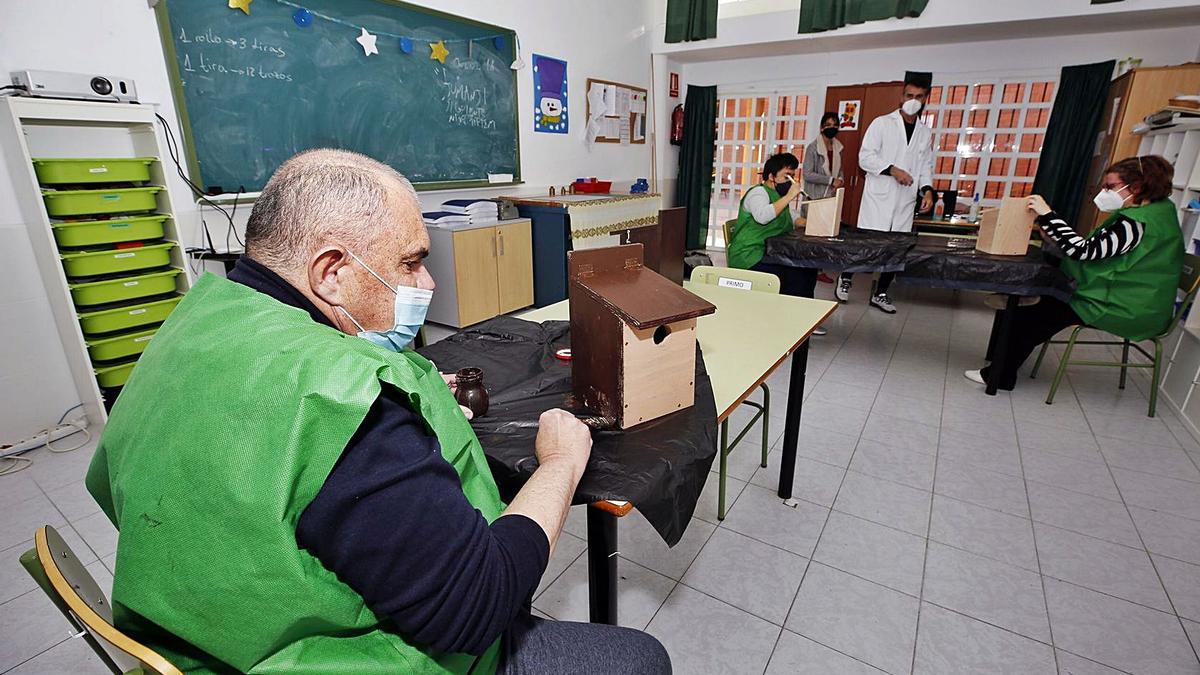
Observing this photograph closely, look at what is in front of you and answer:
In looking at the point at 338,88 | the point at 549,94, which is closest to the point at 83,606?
the point at 338,88

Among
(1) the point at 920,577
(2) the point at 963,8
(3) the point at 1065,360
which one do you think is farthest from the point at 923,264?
(2) the point at 963,8

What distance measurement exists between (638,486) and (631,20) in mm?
5924

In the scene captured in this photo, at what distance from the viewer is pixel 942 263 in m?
2.96

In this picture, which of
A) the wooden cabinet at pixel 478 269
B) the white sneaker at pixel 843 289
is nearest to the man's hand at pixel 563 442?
the wooden cabinet at pixel 478 269

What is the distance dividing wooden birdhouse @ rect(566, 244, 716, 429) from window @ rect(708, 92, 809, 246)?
5395 mm

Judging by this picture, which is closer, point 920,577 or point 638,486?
point 638,486

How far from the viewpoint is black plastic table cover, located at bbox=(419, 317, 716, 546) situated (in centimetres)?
96

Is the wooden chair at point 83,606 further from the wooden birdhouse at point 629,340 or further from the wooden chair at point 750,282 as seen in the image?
the wooden chair at point 750,282

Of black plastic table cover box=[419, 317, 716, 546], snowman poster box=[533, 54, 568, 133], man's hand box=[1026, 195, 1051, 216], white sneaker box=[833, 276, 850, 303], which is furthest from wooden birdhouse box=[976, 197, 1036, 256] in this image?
snowman poster box=[533, 54, 568, 133]

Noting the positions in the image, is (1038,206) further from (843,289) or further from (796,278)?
(843,289)

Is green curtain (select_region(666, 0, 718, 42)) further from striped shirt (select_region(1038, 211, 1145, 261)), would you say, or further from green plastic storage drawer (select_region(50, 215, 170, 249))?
green plastic storage drawer (select_region(50, 215, 170, 249))

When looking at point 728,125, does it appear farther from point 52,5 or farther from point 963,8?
point 52,5

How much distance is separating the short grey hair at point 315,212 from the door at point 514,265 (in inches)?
131

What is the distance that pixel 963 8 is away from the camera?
4648 millimetres
